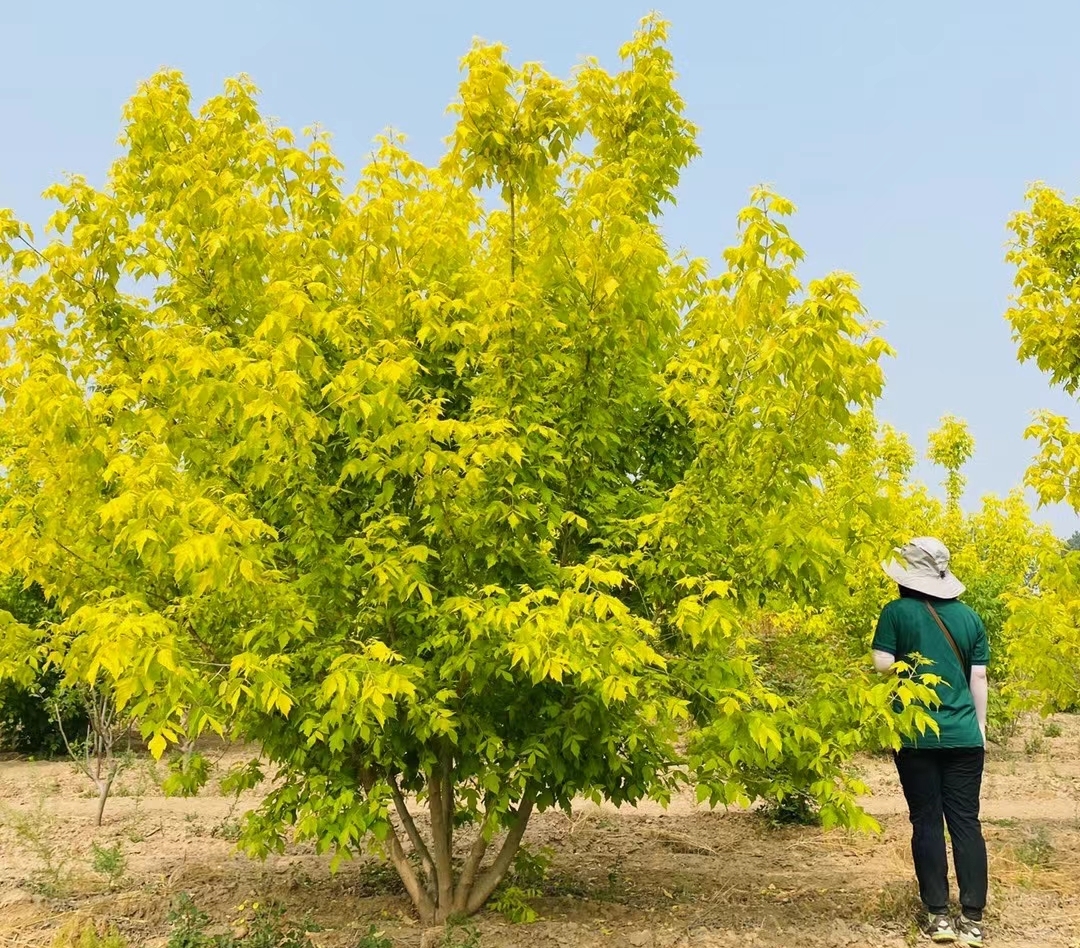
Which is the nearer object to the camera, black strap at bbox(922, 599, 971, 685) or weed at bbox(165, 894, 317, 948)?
weed at bbox(165, 894, 317, 948)

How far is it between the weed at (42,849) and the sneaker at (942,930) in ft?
15.5

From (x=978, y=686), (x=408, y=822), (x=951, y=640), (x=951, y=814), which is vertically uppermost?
(x=951, y=640)

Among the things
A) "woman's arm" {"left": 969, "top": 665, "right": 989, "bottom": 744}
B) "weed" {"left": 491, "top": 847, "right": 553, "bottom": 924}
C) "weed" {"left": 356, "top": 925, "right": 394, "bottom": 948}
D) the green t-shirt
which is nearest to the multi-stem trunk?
"weed" {"left": 491, "top": 847, "right": 553, "bottom": 924}

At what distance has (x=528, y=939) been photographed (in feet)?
14.2

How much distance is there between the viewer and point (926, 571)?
4363mm

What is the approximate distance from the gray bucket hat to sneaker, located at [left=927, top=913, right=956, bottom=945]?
4.96 ft

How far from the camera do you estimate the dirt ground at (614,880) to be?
4.50 meters

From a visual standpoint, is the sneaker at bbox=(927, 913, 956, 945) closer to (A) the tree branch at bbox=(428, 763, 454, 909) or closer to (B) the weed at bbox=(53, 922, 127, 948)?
(A) the tree branch at bbox=(428, 763, 454, 909)

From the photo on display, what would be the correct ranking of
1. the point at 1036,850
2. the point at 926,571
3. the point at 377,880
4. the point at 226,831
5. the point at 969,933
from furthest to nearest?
1. the point at 226,831
2. the point at 1036,850
3. the point at 377,880
4. the point at 926,571
5. the point at 969,933

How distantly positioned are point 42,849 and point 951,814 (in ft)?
18.4

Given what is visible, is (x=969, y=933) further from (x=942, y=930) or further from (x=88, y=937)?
(x=88, y=937)

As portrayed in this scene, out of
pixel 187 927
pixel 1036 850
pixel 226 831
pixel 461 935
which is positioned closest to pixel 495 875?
pixel 461 935

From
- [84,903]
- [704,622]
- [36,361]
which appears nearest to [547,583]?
[704,622]

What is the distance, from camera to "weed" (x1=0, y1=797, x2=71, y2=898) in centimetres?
537
